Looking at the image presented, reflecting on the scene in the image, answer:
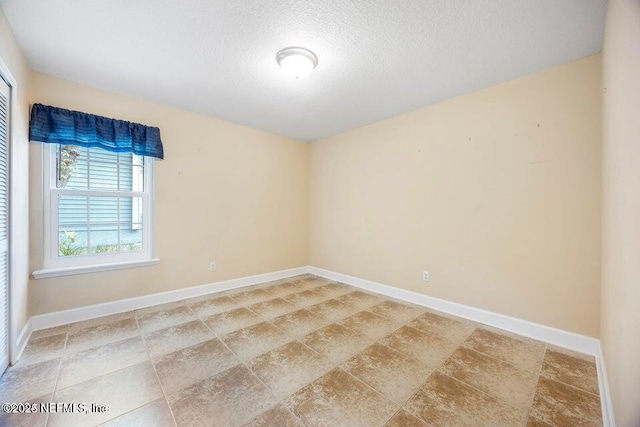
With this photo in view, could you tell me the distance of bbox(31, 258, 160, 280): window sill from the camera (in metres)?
2.47

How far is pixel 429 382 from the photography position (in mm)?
1763

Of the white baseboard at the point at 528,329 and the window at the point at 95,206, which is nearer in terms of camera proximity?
the white baseboard at the point at 528,329

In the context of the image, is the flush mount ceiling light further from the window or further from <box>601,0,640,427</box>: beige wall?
the window

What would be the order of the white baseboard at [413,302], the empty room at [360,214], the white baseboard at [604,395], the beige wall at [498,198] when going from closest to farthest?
the white baseboard at [604,395] → the empty room at [360,214] → the white baseboard at [413,302] → the beige wall at [498,198]

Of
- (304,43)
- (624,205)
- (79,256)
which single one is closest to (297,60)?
(304,43)

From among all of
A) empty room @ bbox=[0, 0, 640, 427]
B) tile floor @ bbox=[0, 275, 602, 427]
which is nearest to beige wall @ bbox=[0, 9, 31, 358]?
empty room @ bbox=[0, 0, 640, 427]

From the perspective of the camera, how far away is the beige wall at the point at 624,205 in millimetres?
1029

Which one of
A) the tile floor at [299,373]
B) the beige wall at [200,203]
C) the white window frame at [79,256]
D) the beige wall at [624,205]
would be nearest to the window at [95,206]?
the white window frame at [79,256]

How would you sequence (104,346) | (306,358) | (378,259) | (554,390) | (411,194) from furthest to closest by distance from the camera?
1. (378,259)
2. (411,194)
3. (104,346)
4. (306,358)
5. (554,390)

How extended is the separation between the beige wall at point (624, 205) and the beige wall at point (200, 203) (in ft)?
12.6

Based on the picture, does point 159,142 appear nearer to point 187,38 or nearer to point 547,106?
point 187,38

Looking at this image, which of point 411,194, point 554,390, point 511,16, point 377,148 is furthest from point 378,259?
Result: point 511,16

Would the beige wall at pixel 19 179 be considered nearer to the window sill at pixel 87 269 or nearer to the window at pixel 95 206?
the window sill at pixel 87 269

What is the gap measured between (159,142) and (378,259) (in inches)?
130
